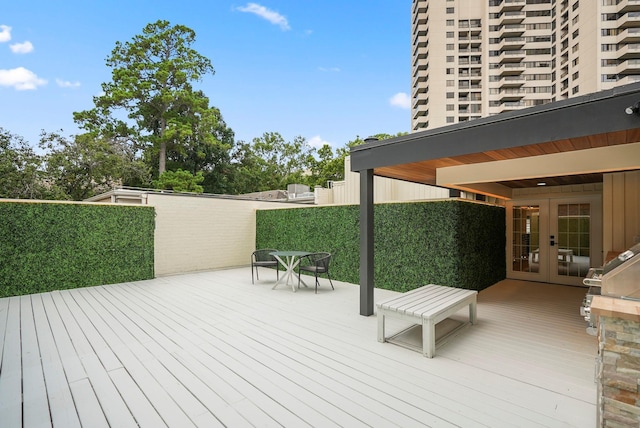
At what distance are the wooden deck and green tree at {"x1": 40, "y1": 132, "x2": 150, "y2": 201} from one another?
12303 millimetres

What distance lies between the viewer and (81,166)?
50.0 feet

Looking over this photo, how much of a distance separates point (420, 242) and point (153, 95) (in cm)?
2129

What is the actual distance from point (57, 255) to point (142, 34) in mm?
20260

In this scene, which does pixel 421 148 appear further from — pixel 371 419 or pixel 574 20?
pixel 574 20

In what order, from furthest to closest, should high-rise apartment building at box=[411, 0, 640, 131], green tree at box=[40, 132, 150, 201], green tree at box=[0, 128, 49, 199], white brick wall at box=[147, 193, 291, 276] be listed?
high-rise apartment building at box=[411, 0, 640, 131], green tree at box=[40, 132, 150, 201], green tree at box=[0, 128, 49, 199], white brick wall at box=[147, 193, 291, 276]

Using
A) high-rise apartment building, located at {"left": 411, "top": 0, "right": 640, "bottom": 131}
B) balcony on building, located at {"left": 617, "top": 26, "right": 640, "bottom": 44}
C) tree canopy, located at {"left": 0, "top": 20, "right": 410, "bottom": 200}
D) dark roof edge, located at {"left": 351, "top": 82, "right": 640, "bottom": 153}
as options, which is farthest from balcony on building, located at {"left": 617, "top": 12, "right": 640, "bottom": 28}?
dark roof edge, located at {"left": 351, "top": 82, "right": 640, "bottom": 153}

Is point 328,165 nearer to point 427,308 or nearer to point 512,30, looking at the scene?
point 427,308

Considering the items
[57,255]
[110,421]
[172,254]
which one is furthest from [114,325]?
[172,254]

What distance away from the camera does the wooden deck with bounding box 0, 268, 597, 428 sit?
221 centimetres

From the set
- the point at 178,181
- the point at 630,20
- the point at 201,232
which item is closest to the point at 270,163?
the point at 178,181

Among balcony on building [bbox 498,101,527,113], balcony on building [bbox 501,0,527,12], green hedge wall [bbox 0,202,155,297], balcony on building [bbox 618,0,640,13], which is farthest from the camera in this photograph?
balcony on building [bbox 501,0,527,12]

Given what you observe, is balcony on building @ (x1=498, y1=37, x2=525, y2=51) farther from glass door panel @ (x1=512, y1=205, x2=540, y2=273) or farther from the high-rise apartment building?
glass door panel @ (x1=512, y1=205, x2=540, y2=273)

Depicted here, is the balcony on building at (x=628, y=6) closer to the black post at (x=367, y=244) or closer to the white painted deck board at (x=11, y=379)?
the black post at (x=367, y=244)

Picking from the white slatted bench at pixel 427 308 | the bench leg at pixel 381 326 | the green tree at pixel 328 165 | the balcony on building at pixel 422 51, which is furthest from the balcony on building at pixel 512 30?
the bench leg at pixel 381 326
